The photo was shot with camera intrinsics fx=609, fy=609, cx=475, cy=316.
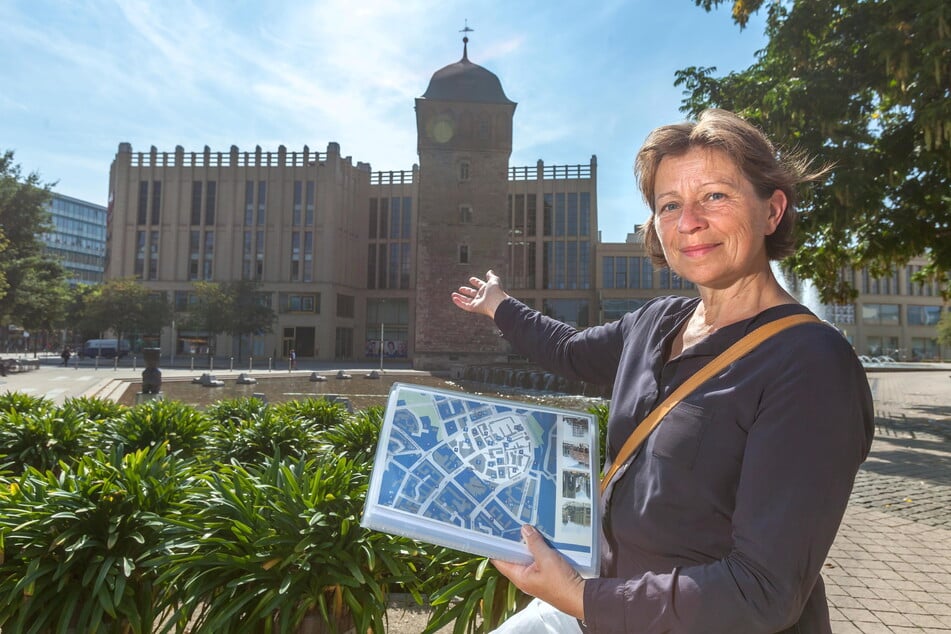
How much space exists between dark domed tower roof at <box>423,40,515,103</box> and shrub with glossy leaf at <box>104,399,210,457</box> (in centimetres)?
4200

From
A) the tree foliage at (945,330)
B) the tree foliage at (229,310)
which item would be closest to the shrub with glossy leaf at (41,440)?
the tree foliage at (229,310)

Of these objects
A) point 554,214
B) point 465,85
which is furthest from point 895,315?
point 465,85

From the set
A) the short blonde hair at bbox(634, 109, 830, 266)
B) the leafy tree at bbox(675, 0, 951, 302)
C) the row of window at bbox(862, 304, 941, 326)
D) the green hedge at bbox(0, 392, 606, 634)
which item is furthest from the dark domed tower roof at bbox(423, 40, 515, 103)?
the row of window at bbox(862, 304, 941, 326)

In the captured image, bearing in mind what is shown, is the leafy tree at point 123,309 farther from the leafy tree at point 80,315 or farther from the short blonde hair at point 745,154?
the short blonde hair at point 745,154

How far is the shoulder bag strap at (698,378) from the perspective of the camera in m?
1.27

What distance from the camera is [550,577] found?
4.17ft

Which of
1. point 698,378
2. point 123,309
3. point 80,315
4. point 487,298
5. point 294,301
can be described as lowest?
point 698,378

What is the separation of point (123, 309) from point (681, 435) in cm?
5138

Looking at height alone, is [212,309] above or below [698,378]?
above

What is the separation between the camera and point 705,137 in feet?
4.82

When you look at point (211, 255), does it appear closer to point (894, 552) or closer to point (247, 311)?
point (247, 311)

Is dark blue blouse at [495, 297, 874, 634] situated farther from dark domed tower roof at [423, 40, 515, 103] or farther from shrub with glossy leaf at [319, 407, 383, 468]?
dark domed tower roof at [423, 40, 515, 103]

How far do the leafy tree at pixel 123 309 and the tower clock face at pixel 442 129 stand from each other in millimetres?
24974

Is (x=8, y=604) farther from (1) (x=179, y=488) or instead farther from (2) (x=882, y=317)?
(2) (x=882, y=317)
